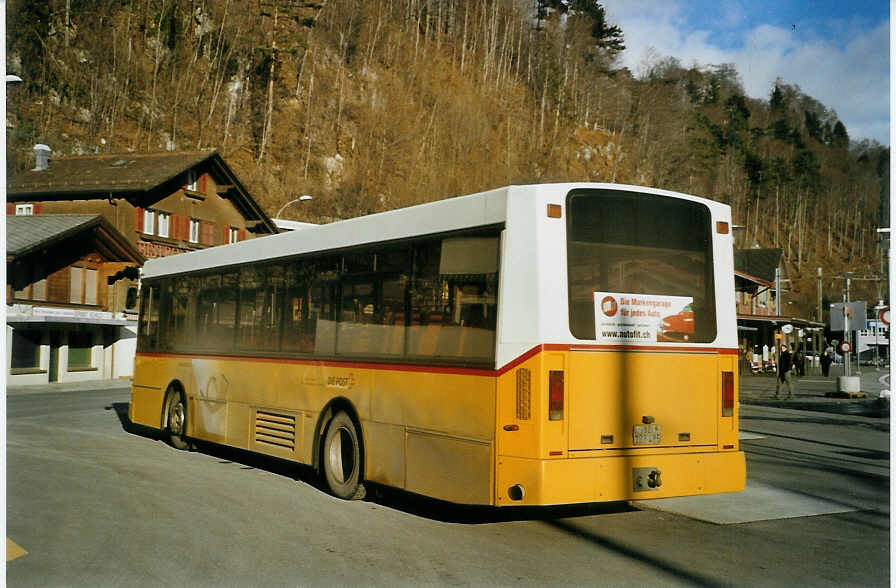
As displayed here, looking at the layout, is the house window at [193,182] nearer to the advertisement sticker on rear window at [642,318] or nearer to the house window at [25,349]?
the house window at [25,349]

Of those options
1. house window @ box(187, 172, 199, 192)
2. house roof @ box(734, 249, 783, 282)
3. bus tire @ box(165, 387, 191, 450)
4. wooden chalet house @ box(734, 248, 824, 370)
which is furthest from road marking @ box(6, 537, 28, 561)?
house roof @ box(734, 249, 783, 282)

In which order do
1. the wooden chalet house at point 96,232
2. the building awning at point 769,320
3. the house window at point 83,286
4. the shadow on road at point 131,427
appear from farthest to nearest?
the building awning at point 769,320 < the house window at point 83,286 < the wooden chalet house at point 96,232 < the shadow on road at point 131,427

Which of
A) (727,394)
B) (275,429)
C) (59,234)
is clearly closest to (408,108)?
(59,234)

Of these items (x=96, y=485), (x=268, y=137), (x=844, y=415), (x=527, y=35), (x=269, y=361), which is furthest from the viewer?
(x=527, y=35)

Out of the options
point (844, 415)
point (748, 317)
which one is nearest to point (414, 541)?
point (844, 415)

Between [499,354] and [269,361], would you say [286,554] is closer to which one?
[499,354]

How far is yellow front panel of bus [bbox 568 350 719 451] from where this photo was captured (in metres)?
7.95

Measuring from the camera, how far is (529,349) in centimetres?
782

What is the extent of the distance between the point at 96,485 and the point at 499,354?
5.36 m

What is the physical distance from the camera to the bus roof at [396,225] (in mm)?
8180

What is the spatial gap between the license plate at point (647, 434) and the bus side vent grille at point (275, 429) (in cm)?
437

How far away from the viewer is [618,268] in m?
8.28

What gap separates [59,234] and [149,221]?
9.42 m

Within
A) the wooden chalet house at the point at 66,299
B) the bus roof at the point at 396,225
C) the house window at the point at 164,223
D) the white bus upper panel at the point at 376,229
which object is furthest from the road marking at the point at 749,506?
the house window at the point at 164,223
